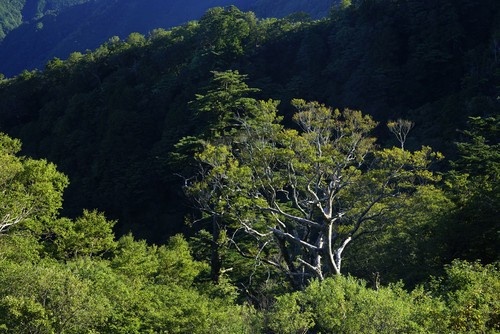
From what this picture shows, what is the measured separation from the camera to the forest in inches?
509

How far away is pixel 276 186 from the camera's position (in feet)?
65.7

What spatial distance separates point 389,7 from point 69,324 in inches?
1327

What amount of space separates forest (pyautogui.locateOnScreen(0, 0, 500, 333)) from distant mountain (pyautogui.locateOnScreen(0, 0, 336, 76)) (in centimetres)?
9975

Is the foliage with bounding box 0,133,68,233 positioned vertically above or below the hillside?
below

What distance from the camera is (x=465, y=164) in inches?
806

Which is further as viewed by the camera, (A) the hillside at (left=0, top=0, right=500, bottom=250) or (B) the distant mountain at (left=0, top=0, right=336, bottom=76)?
(B) the distant mountain at (left=0, top=0, right=336, bottom=76)

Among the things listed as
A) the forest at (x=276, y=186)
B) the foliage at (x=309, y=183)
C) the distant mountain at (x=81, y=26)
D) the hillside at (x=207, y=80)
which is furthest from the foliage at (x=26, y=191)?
the distant mountain at (x=81, y=26)

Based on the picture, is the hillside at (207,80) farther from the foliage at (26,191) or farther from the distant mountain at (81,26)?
the distant mountain at (81,26)

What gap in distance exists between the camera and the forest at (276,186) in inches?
509

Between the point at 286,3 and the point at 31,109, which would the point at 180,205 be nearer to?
the point at 31,109

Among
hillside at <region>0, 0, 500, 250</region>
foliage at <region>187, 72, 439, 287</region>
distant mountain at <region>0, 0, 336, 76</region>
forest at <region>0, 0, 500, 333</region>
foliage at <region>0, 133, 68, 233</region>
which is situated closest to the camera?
forest at <region>0, 0, 500, 333</region>

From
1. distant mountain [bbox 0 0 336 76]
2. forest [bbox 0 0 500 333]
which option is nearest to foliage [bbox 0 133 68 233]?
forest [bbox 0 0 500 333]

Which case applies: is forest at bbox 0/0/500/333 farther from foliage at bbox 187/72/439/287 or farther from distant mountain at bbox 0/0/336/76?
distant mountain at bbox 0/0/336/76

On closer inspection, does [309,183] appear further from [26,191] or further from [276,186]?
[26,191]
